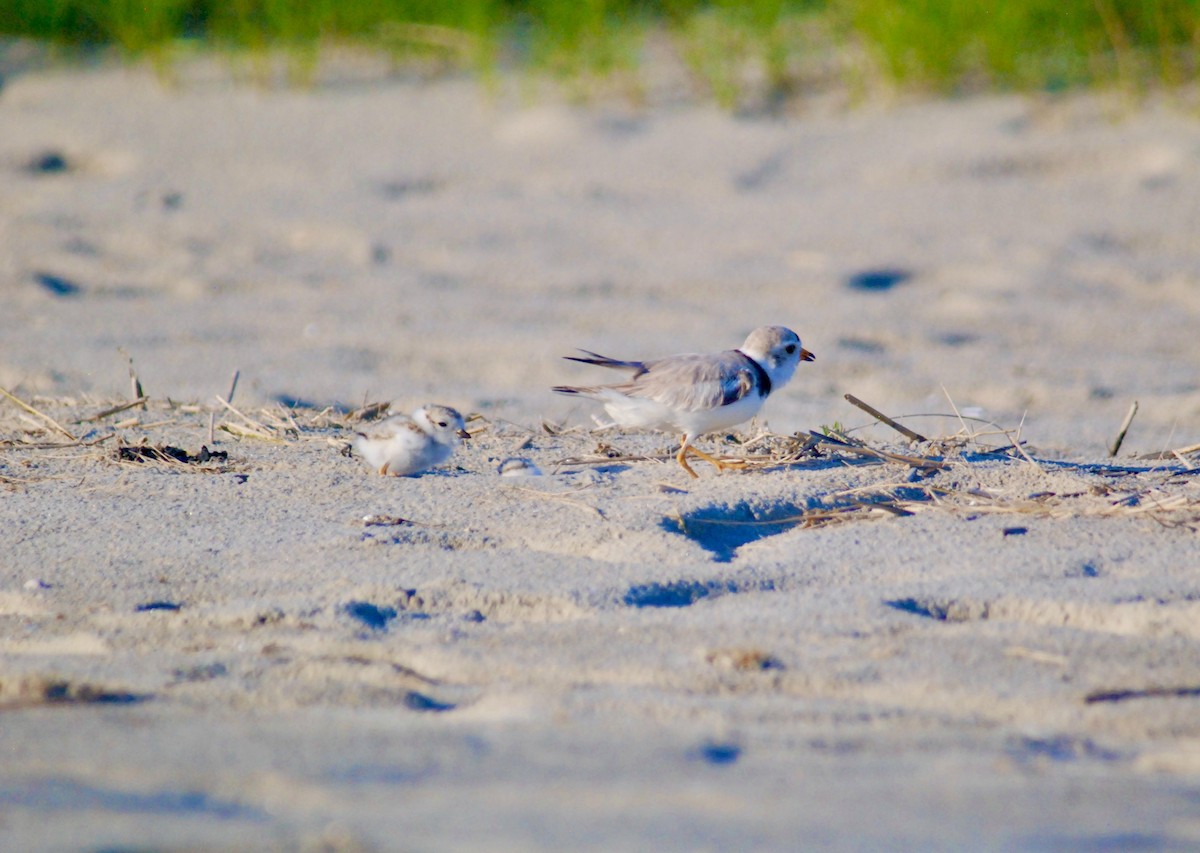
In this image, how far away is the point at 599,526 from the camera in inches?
129

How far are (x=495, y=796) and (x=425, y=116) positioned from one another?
765cm

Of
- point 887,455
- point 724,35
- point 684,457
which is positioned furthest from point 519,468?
point 724,35

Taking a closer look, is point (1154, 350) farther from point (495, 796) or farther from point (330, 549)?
point (495, 796)

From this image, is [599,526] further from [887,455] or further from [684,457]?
[887,455]

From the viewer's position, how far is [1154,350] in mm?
6184

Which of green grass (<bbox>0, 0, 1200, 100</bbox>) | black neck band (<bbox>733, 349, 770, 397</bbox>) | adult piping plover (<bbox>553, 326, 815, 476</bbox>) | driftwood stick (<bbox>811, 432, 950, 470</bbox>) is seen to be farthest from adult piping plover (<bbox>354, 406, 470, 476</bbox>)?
green grass (<bbox>0, 0, 1200, 100</bbox>)

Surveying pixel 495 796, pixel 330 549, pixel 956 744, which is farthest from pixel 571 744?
pixel 330 549

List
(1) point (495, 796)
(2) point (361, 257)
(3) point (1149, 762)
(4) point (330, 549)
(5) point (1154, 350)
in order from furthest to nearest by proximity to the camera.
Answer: (2) point (361, 257) → (5) point (1154, 350) → (4) point (330, 549) → (3) point (1149, 762) → (1) point (495, 796)

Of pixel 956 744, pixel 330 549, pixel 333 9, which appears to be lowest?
pixel 330 549

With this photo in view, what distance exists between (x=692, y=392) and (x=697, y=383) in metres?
0.04

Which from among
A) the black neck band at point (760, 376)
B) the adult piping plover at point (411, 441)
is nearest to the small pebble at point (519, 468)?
the adult piping plover at point (411, 441)

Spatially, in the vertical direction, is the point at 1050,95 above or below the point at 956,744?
above

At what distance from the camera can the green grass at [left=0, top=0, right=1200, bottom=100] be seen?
8.59 m

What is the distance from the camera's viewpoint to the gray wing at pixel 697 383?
12.1 feet
